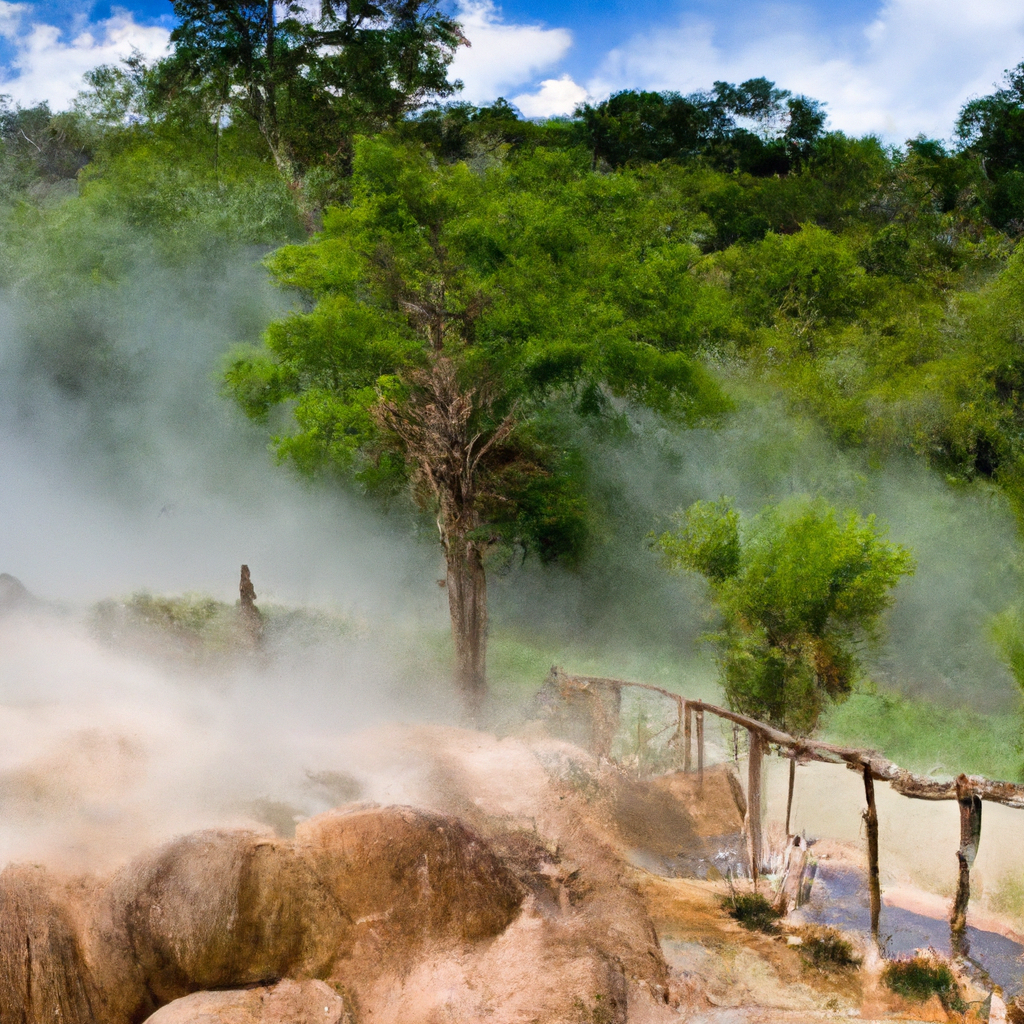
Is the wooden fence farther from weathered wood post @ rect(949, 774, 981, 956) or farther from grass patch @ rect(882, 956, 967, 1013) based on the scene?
grass patch @ rect(882, 956, 967, 1013)

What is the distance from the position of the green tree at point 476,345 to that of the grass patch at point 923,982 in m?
9.71

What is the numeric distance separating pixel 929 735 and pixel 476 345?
1233cm

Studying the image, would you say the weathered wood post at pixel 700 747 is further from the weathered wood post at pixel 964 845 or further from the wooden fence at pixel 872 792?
the weathered wood post at pixel 964 845

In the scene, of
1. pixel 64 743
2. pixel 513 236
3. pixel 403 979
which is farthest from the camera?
pixel 513 236

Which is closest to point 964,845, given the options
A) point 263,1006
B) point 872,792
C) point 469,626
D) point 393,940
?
point 872,792

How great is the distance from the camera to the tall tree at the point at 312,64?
3144 centimetres

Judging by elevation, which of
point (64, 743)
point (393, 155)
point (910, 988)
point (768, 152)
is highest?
point (768, 152)

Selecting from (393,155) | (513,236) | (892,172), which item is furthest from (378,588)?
(892,172)

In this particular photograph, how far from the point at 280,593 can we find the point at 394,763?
1357cm

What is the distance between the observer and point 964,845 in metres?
7.95

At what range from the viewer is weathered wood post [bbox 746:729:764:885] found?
9266 mm

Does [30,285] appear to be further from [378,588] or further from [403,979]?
[403,979]

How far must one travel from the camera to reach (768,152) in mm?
44406

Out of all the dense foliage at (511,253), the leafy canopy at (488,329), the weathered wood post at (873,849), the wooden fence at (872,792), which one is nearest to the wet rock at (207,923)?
the wooden fence at (872,792)
